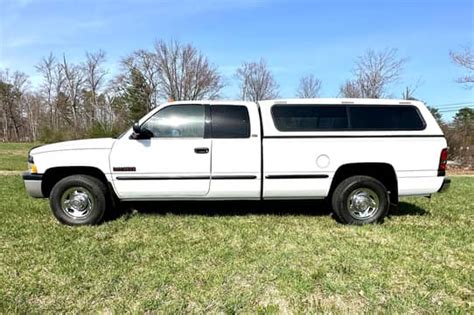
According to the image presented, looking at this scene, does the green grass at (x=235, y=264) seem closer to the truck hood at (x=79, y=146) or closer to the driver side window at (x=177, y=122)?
the truck hood at (x=79, y=146)

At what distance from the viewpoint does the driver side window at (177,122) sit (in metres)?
5.49

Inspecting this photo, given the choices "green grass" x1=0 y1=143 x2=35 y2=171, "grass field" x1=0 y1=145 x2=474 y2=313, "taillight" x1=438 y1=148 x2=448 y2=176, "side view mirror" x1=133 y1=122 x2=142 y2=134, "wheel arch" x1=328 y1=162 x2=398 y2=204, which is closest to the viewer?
"grass field" x1=0 y1=145 x2=474 y2=313

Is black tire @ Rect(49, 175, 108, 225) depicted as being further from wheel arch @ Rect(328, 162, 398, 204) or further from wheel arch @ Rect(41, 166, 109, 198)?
wheel arch @ Rect(328, 162, 398, 204)

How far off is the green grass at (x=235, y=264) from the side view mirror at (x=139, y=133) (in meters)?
1.25

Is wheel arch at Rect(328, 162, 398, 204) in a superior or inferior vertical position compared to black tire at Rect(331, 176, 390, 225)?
superior

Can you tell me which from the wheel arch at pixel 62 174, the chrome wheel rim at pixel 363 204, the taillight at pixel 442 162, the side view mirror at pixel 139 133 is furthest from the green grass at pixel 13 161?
the taillight at pixel 442 162

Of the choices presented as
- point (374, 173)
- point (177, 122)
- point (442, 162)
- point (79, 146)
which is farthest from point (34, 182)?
point (442, 162)

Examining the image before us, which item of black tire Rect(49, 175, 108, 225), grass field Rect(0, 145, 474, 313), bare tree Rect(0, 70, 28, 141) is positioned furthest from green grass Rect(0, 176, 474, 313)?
bare tree Rect(0, 70, 28, 141)

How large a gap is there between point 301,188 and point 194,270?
2254 mm

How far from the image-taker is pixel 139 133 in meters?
5.37

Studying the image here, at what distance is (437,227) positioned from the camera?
18.4 feet

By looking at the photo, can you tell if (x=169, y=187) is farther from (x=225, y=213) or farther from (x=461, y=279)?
(x=461, y=279)

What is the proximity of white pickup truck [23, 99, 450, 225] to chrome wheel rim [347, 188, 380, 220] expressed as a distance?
15 mm

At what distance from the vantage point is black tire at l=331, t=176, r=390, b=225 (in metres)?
5.61
